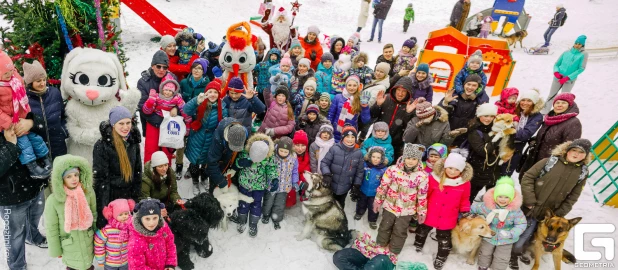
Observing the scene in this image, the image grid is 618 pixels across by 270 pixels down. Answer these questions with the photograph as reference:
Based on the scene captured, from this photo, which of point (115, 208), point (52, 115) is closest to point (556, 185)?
point (115, 208)

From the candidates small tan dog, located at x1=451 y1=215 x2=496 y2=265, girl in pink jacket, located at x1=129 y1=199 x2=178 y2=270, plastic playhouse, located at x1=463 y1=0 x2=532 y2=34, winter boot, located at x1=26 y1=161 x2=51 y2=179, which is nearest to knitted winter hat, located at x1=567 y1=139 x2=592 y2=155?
small tan dog, located at x1=451 y1=215 x2=496 y2=265

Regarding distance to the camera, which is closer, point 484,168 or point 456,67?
point 484,168

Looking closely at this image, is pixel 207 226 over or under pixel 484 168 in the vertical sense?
under

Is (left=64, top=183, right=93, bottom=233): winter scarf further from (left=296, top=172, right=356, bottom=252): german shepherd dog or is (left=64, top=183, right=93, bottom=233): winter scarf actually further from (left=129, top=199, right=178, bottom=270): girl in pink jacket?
(left=296, top=172, right=356, bottom=252): german shepherd dog

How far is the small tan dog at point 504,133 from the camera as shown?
5.02 m

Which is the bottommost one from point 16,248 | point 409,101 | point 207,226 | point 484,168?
point 16,248

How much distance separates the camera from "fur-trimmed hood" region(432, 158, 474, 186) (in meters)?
4.56

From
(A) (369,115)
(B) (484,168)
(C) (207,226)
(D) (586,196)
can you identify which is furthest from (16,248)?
(D) (586,196)

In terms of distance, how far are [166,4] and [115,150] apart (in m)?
12.4

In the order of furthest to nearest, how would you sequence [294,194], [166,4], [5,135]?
[166,4], [294,194], [5,135]

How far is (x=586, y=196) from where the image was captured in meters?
6.49

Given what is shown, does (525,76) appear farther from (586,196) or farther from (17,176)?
(17,176)

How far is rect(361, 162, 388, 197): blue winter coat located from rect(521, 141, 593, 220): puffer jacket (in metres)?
1.69

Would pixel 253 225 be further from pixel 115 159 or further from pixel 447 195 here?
pixel 447 195
